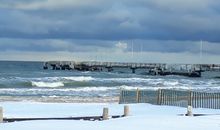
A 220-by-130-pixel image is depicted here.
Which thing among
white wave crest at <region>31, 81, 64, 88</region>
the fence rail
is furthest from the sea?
the fence rail

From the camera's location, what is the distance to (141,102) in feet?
108

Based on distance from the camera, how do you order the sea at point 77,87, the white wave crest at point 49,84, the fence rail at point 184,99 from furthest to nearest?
the white wave crest at point 49,84
the sea at point 77,87
the fence rail at point 184,99

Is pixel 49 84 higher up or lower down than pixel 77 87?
higher up

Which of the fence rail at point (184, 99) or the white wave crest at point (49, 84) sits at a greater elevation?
the fence rail at point (184, 99)

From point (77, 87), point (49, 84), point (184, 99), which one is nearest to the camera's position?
point (184, 99)

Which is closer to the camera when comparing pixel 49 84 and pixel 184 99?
pixel 184 99

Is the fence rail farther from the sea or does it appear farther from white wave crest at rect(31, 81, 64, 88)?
white wave crest at rect(31, 81, 64, 88)

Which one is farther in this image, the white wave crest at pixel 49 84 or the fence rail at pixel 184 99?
the white wave crest at pixel 49 84

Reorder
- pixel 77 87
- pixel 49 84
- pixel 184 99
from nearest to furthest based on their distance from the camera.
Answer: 1. pixel 184 99
2. pixel 77 87
3. pixel 49 84

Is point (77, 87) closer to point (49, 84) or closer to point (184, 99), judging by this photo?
point (49, 84)

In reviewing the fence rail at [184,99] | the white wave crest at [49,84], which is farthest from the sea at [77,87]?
the fence rail at [184,99]

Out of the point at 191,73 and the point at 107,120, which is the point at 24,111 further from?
the point at 191,73

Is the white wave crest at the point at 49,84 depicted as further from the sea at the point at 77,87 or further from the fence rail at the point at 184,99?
the fence rail at the point at 184,99

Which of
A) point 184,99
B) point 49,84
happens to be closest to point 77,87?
point 49,84
